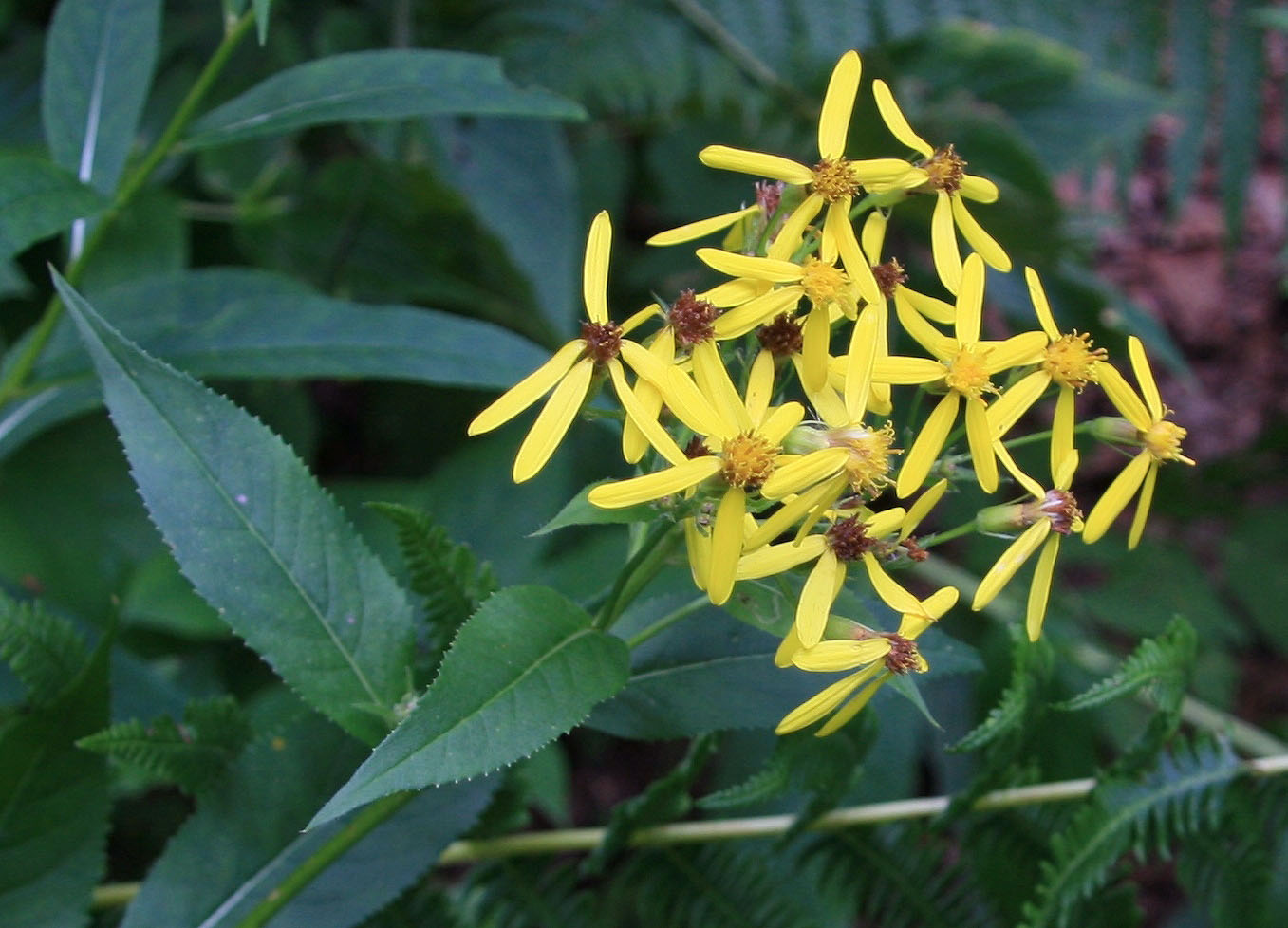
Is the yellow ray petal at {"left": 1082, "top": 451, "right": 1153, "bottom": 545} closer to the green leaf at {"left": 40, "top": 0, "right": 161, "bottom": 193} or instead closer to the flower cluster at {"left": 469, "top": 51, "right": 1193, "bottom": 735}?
the flower cluster at {"left": 469, "top": 51, "right": 1193, "bottom": 735}

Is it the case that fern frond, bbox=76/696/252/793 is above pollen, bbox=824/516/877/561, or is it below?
below

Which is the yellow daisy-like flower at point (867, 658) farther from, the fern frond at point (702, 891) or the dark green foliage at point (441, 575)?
the fern frond at point (702, 891)

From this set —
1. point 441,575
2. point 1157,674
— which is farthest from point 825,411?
point 1157,674

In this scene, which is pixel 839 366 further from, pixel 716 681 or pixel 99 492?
pixel 99 492

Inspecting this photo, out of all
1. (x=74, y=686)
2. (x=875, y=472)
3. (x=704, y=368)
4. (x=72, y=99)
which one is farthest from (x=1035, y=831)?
(x=72, y=99)

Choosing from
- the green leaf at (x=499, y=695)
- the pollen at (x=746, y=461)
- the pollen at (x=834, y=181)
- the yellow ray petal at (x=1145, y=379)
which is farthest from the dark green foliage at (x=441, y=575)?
the yellow ray petal at (x=1145, y=379)

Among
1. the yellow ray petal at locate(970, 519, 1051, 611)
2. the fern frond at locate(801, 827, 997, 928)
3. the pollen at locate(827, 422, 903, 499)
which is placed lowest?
the fern frond at locate(801, 827, 997, 928)

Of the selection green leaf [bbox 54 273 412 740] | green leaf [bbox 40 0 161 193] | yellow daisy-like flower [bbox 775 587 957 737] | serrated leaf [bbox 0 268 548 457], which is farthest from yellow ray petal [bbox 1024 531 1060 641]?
green leaf [bbox 40 0 161 193]
